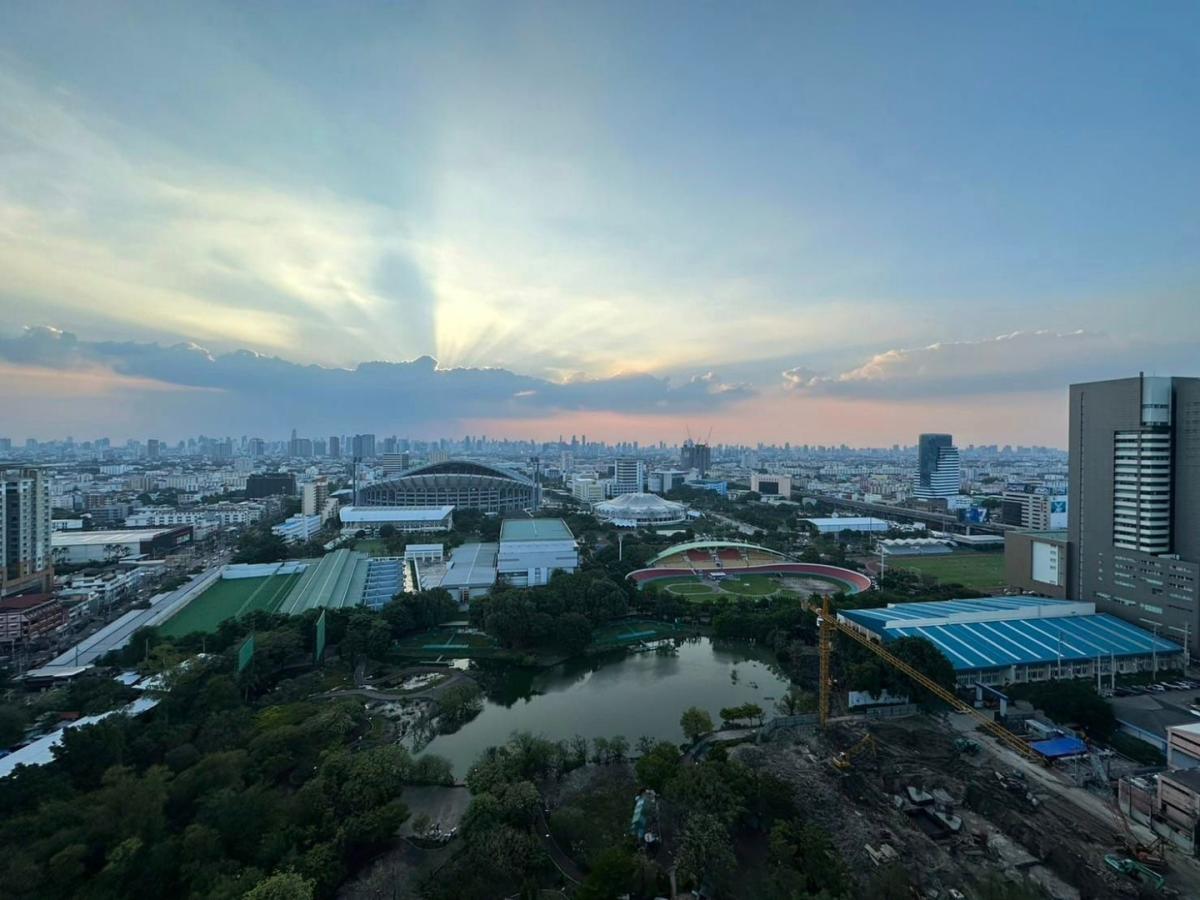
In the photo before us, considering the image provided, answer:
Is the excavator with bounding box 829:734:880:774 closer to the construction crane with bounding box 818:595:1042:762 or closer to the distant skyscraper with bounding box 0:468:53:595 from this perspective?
the construction crane with bounding box 818:595:1042:762

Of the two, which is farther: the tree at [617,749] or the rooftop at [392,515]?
the rooftop at [392,515]

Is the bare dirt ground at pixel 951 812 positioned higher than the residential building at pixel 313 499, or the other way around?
the residential building at pixel 313 499

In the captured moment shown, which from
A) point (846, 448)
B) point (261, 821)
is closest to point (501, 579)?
point (261, 821)

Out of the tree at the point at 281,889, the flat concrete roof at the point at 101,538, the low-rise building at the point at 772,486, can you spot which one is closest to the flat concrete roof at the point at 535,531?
the flat concrete roof at the point at 101,538

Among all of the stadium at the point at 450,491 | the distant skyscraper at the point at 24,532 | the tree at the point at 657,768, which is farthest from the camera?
the stadium at the point at 450,491

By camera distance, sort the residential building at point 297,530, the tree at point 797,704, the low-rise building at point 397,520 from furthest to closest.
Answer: the low-rise building at point 397,520
the residential building at point 297,530
the tree at point 797,704

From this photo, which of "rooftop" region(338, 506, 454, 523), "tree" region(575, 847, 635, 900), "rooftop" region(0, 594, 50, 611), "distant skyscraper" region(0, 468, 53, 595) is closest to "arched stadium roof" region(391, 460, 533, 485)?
"rooftop" region(338, 506, 454, 523)

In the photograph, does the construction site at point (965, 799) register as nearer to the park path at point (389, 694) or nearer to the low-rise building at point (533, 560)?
the park path at point (389, 694)

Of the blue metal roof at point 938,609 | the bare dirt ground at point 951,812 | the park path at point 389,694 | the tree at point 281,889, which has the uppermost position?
the blue metal roof at point 938,609
